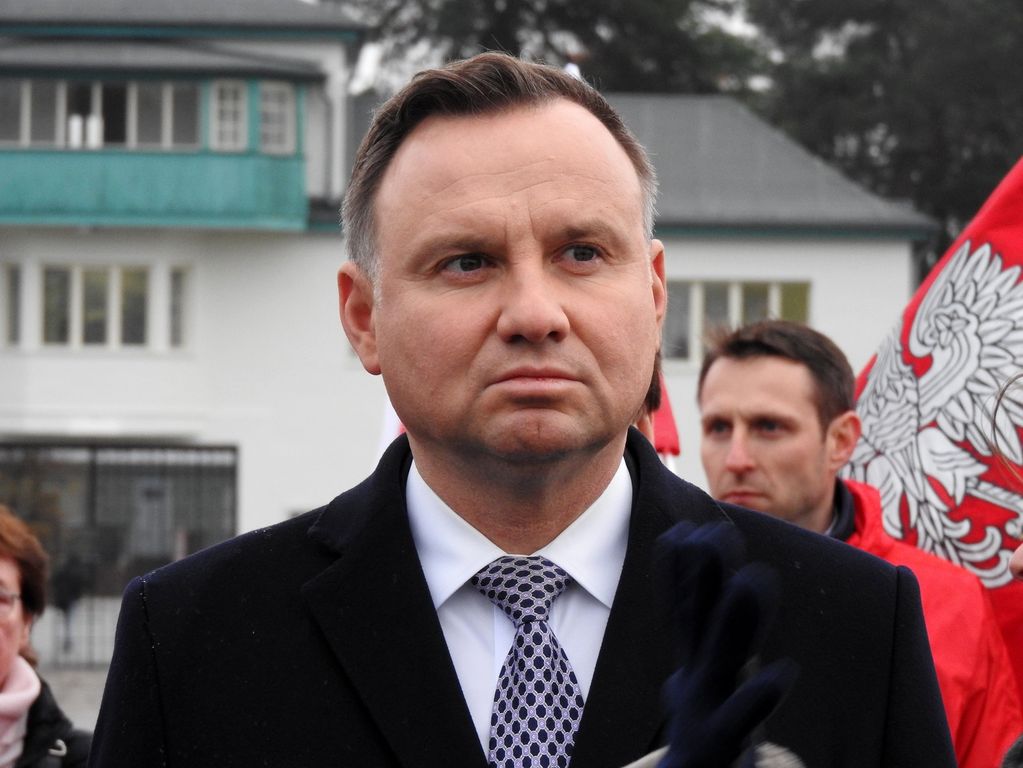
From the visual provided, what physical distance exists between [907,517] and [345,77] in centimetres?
3048

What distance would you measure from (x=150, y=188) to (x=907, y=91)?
16931 mm

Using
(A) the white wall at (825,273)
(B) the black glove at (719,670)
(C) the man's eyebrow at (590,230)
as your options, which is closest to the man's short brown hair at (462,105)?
(C) the man's eyebrow at (590,230)

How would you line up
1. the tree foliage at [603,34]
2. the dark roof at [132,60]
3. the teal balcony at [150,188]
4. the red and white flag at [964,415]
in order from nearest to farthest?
the red and white flag at [964,415], the teal balcony at [150,188], the dark roof at [132,60], the tree foliage at [603,34]

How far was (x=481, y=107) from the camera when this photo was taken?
236cm

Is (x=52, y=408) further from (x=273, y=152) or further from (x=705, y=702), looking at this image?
(x=705, y=702)

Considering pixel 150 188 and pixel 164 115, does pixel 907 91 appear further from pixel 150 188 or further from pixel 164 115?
pixel 150 188

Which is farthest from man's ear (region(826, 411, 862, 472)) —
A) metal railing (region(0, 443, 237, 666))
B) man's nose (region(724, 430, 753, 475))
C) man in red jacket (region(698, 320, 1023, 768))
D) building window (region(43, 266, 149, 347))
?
building window (region(43, 266, 149, 347))

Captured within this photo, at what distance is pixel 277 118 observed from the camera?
1314 inches

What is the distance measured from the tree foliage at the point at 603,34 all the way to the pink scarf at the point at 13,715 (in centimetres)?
3648

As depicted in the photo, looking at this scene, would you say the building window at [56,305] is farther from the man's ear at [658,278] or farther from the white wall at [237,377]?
the man's ear at [658,278]

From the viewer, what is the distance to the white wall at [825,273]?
3169cm

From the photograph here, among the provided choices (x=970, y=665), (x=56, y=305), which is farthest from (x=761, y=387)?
(x=56, y=305)

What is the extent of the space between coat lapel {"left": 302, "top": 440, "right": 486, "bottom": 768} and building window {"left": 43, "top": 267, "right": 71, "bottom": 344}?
30773mm

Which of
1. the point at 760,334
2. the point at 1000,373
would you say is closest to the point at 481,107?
the point at 1000,373
